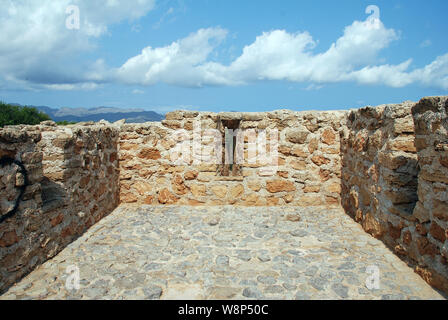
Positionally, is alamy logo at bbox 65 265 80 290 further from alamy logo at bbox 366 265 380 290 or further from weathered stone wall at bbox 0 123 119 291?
alamy logo at bbox 366 265 380 290

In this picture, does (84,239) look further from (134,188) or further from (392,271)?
(392,271)

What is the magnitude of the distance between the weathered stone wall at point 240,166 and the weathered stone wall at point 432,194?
7.89 ft

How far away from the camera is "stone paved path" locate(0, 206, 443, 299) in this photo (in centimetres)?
276

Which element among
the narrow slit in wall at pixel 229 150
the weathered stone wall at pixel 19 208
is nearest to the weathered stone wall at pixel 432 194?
the narrow slit in wall at pixel 229 150

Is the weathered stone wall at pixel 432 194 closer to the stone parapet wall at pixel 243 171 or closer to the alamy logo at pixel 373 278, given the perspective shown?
the stone parapet wall at pixel 243 171

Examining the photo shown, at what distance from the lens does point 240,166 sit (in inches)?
222

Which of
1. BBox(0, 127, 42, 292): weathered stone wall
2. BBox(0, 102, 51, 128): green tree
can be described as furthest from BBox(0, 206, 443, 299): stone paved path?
BBox(0, 102, 51, 128): green tree

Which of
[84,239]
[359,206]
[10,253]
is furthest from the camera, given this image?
[359,206]

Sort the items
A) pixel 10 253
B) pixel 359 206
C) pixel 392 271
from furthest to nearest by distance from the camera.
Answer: pixel 359 206, pixel 392 271, pixel 10 253

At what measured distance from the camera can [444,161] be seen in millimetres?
2621

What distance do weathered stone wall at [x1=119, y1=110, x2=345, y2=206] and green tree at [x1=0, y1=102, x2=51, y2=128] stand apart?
82.0 ft
